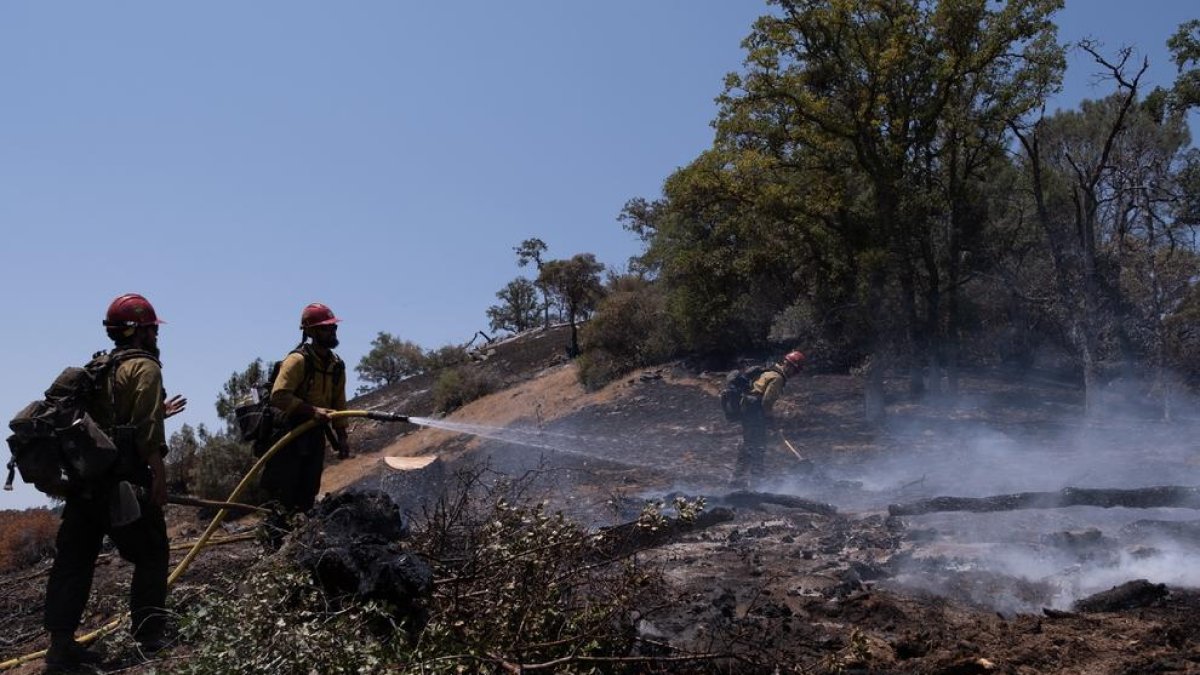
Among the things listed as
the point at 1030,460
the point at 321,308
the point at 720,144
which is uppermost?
the point at 720,144

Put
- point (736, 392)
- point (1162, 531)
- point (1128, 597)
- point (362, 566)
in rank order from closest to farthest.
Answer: point (362, 566)
point (1128, 597)
point (1162, 531)
point (736, 392)

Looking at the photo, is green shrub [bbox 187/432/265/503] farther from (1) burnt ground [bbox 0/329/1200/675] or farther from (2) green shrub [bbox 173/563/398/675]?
(2) green shrub [bbox 173/563/398/675]

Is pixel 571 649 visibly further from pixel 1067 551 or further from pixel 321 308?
pixel 1067 551

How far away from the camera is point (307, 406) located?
6.24 meters

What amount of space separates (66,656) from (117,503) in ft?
2.60

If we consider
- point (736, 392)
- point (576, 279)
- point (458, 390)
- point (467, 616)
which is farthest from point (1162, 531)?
point (576, 279)

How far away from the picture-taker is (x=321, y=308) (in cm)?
645

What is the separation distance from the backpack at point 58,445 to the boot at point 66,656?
73 centimetres

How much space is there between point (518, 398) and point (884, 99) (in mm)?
11831

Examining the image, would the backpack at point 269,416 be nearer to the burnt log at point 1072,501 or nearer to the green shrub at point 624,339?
the burnt log at point 1072,501

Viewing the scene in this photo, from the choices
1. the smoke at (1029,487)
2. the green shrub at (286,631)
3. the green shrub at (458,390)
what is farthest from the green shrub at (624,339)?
the green shrub at (286,631)

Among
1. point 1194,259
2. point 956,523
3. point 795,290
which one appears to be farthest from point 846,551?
point 1194,259

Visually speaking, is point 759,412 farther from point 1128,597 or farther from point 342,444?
point 1128,597

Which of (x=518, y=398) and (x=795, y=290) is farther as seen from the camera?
(x=518, y=398)
